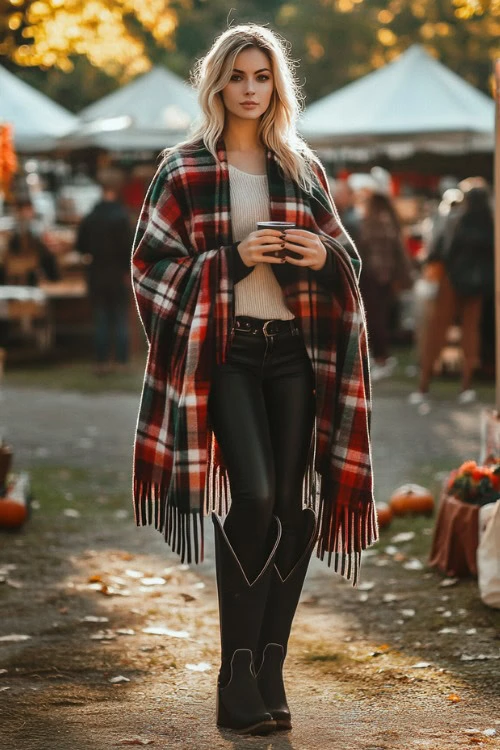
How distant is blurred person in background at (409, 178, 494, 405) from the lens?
12.3 metres

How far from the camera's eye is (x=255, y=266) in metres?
4.09

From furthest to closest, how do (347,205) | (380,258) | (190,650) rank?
(347,205) → (380,258) → (190,650)

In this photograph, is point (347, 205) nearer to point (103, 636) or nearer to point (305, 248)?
point (103, 636)

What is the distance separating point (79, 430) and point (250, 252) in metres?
7.23

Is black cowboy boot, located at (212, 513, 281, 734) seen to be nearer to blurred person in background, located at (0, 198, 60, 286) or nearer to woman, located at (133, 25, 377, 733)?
woman, located at (133, 25, 377, 733)

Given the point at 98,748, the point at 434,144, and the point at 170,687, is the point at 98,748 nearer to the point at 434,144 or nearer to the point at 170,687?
the point at 170,687

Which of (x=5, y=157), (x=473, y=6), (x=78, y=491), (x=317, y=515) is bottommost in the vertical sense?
(x=78, y=491)

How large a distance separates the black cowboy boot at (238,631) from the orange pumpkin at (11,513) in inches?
129

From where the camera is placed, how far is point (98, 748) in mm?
3920

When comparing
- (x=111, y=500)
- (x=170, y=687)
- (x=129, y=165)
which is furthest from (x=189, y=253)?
(x=129, y=165)

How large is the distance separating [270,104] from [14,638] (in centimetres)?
234

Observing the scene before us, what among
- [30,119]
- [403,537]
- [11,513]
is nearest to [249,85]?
[403,537]

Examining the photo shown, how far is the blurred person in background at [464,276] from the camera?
12.3 m

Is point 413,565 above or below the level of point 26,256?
below
